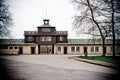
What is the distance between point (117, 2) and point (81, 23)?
10.0 metres

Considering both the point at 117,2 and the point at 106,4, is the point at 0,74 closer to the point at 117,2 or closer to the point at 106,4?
the point at 117,2

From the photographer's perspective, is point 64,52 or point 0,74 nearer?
point 0,74

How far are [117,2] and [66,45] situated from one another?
25.7 m

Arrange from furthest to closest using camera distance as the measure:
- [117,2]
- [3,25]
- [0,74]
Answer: [117,2] < [0,74] < [3,25]

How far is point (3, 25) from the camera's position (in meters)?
2.85

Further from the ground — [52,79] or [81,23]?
[81,23]

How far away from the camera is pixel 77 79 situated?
15.3 feet

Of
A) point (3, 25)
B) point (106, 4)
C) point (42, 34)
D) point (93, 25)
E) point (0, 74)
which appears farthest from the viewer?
point (42, 34)

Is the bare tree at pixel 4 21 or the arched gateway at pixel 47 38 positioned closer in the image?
the bare tree at pixel 4 21

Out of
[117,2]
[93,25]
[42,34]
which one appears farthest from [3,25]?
[42,34]

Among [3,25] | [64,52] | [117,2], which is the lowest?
[64,52]

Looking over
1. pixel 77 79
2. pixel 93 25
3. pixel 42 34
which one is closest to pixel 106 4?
pixel 77 79

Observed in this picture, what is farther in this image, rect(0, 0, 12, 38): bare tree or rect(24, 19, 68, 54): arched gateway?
rect(24, 19, 68, 54): arched gateway

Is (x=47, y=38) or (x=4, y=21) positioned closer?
(x=4, y=21)
